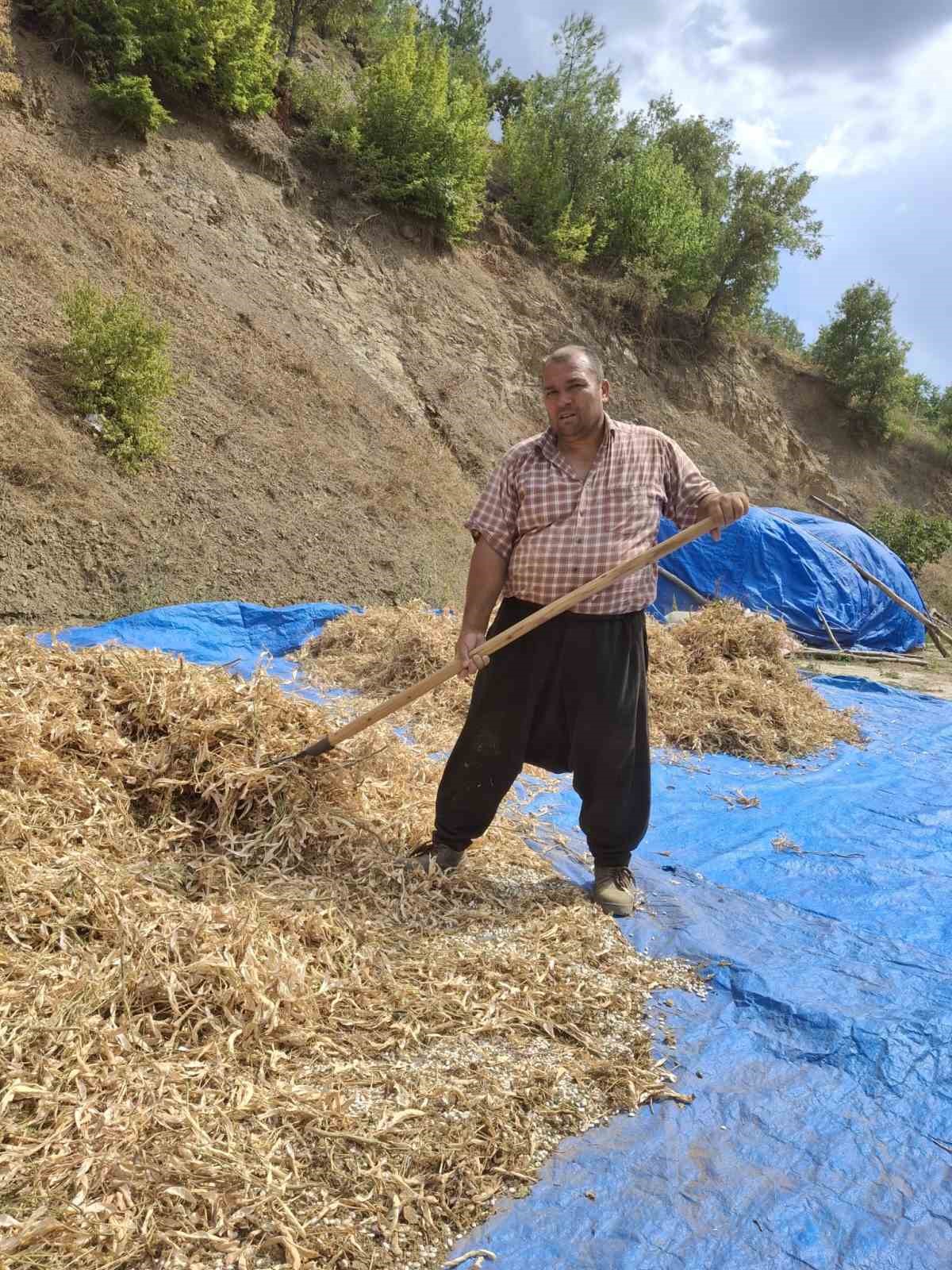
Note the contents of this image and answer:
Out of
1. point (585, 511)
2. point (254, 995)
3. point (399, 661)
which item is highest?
point (585, 511)

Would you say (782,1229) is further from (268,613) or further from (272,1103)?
(268,613)

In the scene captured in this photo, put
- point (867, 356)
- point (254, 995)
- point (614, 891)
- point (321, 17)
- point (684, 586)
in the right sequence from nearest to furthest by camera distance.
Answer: point (254, 995), point (614, 891), point (684, 586), point (321, 17), point (867, 356)

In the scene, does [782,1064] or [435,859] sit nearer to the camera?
[782,1064]

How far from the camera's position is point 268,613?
629 centimetres

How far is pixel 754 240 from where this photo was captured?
17172 mm

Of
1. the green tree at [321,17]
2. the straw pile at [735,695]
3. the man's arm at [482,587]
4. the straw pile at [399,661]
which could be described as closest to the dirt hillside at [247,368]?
the straw pile at [399,661]

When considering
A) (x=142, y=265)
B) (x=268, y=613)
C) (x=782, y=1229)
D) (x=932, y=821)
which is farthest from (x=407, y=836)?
(x=142, y=265)

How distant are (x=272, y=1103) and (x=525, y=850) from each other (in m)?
1.63

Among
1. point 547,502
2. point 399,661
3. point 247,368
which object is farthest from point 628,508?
point 247,368

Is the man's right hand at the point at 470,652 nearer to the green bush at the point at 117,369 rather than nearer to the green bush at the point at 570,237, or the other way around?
the green bush at the point at 117,369

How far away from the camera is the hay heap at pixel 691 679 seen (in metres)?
5.12

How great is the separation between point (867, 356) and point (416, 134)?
13161 mm

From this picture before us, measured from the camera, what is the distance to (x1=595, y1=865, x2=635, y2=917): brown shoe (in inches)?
115

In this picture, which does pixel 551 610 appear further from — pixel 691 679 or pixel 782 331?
pixel 782 331
